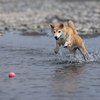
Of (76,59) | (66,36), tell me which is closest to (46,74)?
(66,36)

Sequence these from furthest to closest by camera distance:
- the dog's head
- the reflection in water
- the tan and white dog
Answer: the tan and white dog, the dog's head, the reflection in water

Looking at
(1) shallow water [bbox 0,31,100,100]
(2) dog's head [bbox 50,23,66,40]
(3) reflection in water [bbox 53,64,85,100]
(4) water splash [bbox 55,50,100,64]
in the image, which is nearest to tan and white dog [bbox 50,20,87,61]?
(2) dog's head [bbox 50,23,66,40]

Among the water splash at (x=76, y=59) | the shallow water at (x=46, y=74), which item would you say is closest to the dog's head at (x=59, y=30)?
the shallow water at (x=46, y=74)

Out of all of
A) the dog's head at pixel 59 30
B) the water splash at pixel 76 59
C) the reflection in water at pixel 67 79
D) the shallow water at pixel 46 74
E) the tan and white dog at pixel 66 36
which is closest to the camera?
the shallow water at pixel 46 74

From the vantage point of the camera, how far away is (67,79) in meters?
9.91

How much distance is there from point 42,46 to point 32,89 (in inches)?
327

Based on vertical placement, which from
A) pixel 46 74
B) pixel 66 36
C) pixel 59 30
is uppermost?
pixel 59 30

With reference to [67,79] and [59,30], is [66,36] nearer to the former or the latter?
[59,30]

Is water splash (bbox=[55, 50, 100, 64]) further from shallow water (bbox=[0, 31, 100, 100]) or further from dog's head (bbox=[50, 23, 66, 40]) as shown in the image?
dog's head (bbox=[50, 23, 66, 40])

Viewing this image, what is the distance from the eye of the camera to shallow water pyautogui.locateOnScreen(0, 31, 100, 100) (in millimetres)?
8477

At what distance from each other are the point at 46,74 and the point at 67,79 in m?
0.97

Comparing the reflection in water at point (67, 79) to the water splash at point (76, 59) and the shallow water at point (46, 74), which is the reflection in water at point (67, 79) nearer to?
the shallow water at point (46, 74)

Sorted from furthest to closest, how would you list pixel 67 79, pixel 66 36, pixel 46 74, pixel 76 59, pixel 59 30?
pixel 76 59
pixel 66 36
pixel 59 30
pixel 46 74
pixel 67 79

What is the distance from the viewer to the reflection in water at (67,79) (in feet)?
28.3
